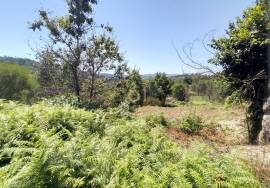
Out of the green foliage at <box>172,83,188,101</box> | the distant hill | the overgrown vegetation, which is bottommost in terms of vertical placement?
the overgrown vegetation

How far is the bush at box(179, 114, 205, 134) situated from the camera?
11.3 metres

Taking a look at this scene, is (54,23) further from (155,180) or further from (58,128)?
(155,180)

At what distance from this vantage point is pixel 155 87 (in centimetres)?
3183

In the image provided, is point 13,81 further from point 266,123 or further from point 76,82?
point 266,123

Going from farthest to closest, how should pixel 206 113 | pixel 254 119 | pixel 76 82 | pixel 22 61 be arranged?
pixel 22 61, pixel 206 113, pixel 76 82, pixel 254 119

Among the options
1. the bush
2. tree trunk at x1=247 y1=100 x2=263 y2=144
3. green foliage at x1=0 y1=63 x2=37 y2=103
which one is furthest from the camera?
green foliage at x1=0 y1=63 x2=37 y2=103

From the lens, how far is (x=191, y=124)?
11.5 metres

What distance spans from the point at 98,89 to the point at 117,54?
206 centimetres

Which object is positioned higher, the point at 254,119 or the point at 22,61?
the point at 22,61

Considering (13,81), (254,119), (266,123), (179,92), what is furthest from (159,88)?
(266,123)

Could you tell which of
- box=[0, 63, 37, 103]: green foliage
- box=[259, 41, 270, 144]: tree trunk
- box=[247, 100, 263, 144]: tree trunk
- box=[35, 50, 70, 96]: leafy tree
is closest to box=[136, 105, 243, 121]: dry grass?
box=[247, 100, 263, 144]: tree trunk

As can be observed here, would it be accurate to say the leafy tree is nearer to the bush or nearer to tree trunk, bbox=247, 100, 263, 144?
the bush

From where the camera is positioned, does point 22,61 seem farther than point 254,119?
Yes

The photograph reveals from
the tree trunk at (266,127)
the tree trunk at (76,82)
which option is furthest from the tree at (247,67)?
the tree trunk at (76,82)
